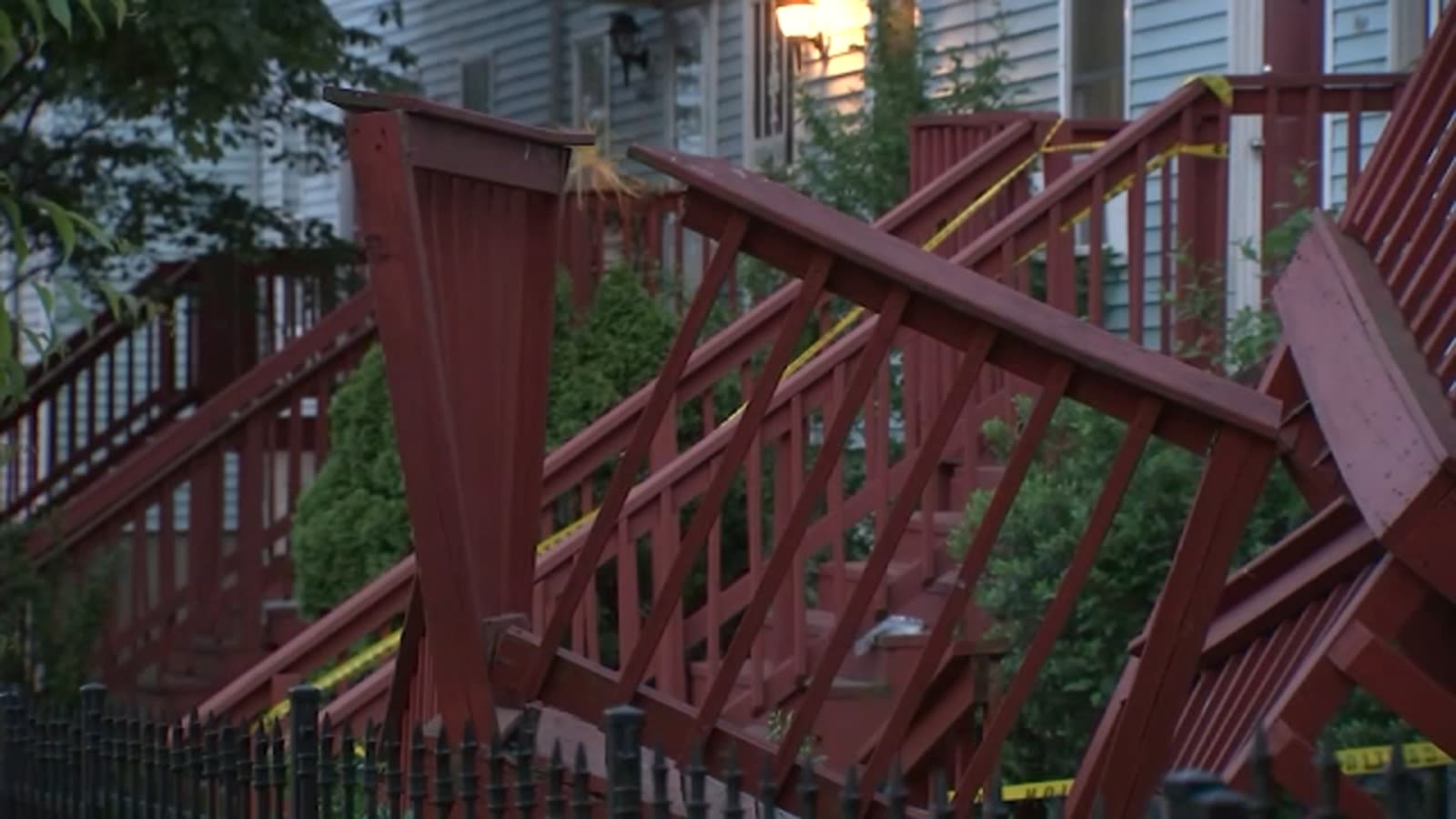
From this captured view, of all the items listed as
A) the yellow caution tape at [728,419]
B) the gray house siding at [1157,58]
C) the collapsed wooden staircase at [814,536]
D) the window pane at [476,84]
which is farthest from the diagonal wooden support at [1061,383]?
the window pane at [476,84]

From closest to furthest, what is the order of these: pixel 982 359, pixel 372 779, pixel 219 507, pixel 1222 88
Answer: pixel 372 779 → pixel 982 359 → pixel 1222 88 → pixel 219 507

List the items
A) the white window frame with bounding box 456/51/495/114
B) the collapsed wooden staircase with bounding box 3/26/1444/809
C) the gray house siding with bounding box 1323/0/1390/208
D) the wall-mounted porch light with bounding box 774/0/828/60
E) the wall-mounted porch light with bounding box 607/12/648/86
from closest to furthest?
the collapsed wooden staircase with bounding box 3/26/1444/809
the gray house siding with bounding box 1323/0/1390/208
the wall-mounted porch light with bounding box 774/0/828/60
the wall-mounted porch light with bounding box 607/12/648/86
the white window frame with bounding box 456/51/495/114

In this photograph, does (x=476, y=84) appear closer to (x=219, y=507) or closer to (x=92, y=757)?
(x=219, y=507)

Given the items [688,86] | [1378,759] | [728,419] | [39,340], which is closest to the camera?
[39,340]

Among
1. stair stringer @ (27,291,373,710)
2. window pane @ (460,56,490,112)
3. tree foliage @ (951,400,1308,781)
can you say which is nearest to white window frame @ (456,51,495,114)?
window pane @ (460,56,490,112)

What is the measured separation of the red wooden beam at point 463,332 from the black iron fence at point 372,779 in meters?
0.35

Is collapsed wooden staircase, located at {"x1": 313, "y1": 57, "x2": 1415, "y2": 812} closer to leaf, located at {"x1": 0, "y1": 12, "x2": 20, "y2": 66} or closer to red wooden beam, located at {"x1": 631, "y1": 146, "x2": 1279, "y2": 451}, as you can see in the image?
red wooden beam, located at {"x1": 631, "y1": 146, "x2": 1279, "y2": 451}

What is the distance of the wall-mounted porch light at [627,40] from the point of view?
17.5 metres

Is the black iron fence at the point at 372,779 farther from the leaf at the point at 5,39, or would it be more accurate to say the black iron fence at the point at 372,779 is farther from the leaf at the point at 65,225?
the leaf at the point at 5,39

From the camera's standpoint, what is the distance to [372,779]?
4.51 m

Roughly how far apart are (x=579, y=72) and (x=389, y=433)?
8012 mm

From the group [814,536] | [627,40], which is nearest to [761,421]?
[814,536]

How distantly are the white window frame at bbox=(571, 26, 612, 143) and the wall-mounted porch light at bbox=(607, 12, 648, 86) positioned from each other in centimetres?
44

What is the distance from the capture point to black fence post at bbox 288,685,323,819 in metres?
4.77
